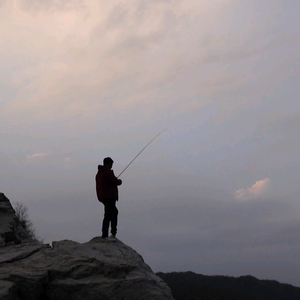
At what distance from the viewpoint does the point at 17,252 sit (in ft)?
27.7

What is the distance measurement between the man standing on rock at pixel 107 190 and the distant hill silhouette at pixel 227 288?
2230cm

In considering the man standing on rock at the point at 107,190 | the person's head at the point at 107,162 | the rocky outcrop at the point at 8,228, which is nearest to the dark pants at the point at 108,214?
the man standing on rock at the point at 107,190

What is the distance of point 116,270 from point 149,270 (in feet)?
3.71

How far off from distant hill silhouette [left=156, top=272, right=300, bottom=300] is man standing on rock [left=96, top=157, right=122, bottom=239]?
22299 millimetres

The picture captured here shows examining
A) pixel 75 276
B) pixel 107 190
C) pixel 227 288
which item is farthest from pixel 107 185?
pixel 227 288

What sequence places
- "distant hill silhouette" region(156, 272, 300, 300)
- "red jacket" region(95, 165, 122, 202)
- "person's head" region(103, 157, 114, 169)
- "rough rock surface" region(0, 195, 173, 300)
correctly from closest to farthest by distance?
"rough rock surface" region(0, 195, 173, 300), "red jacket" region(95, 165, 122, 202), "person's head" region(103, 157, 114, 169), "distant hill silhouette" region(156, 272, 300, 300)

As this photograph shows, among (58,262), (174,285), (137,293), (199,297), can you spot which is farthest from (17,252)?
(199,297)

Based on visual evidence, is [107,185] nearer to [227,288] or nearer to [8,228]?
[8,228]

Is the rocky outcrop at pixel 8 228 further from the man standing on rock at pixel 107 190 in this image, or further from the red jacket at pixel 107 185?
the red jacket at pixel 107 185

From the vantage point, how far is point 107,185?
9.34 m

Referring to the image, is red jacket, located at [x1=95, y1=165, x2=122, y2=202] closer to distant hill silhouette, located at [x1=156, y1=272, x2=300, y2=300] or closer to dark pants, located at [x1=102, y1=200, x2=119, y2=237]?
dark pants, located at [x1=102, y1=200, x2=119, y2=237]

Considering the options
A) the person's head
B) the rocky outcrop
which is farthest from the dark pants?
the rocky outcrop

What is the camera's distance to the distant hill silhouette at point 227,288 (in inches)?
1223

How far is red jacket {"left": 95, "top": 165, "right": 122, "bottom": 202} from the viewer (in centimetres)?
928
